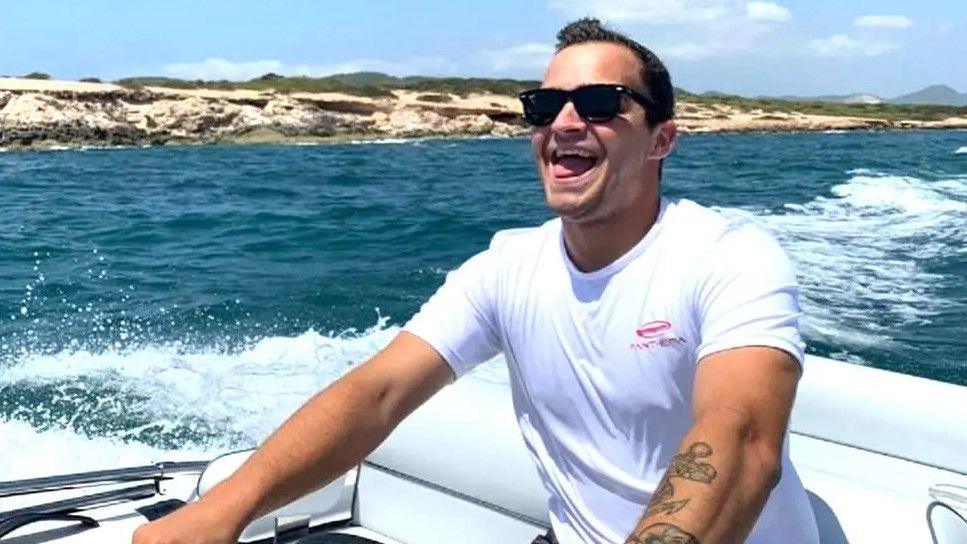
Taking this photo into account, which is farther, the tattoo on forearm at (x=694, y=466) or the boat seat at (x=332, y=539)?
the boat seat at (x=332, y=539)

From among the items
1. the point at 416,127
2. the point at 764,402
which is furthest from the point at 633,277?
the point at 416,127

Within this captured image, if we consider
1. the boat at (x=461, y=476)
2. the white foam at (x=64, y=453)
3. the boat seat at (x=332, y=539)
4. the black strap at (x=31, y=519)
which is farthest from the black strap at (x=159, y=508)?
the white foam at (x=64, y=453)

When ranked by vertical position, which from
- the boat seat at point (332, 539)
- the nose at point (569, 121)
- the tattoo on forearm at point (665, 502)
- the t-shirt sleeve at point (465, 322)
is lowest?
the boat seat at point (332, 539)

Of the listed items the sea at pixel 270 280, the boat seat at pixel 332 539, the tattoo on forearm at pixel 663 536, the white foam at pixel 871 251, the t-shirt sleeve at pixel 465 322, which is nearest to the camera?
the tattoo on forearm at pixel 663 536

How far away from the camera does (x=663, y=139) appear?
1.70 metres

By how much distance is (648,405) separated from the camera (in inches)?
62.0

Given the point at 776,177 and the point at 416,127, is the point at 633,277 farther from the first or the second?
the point at 416,127

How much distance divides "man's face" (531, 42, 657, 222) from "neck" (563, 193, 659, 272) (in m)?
0.01

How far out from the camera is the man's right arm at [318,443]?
5.04 ft

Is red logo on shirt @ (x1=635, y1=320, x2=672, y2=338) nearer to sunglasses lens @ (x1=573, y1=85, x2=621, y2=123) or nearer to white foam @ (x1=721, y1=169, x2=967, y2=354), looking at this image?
sunglasses lens @ (x1=573, y1=85, x2=621, y2=123)

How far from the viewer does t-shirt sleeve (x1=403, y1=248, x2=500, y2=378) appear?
183cm

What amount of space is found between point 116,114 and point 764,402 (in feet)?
121

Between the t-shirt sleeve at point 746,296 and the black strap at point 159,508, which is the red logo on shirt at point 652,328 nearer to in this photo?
the t-shirt sleeve at point 746,296

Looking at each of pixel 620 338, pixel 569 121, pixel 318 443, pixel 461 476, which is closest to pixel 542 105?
pixel 569 121
